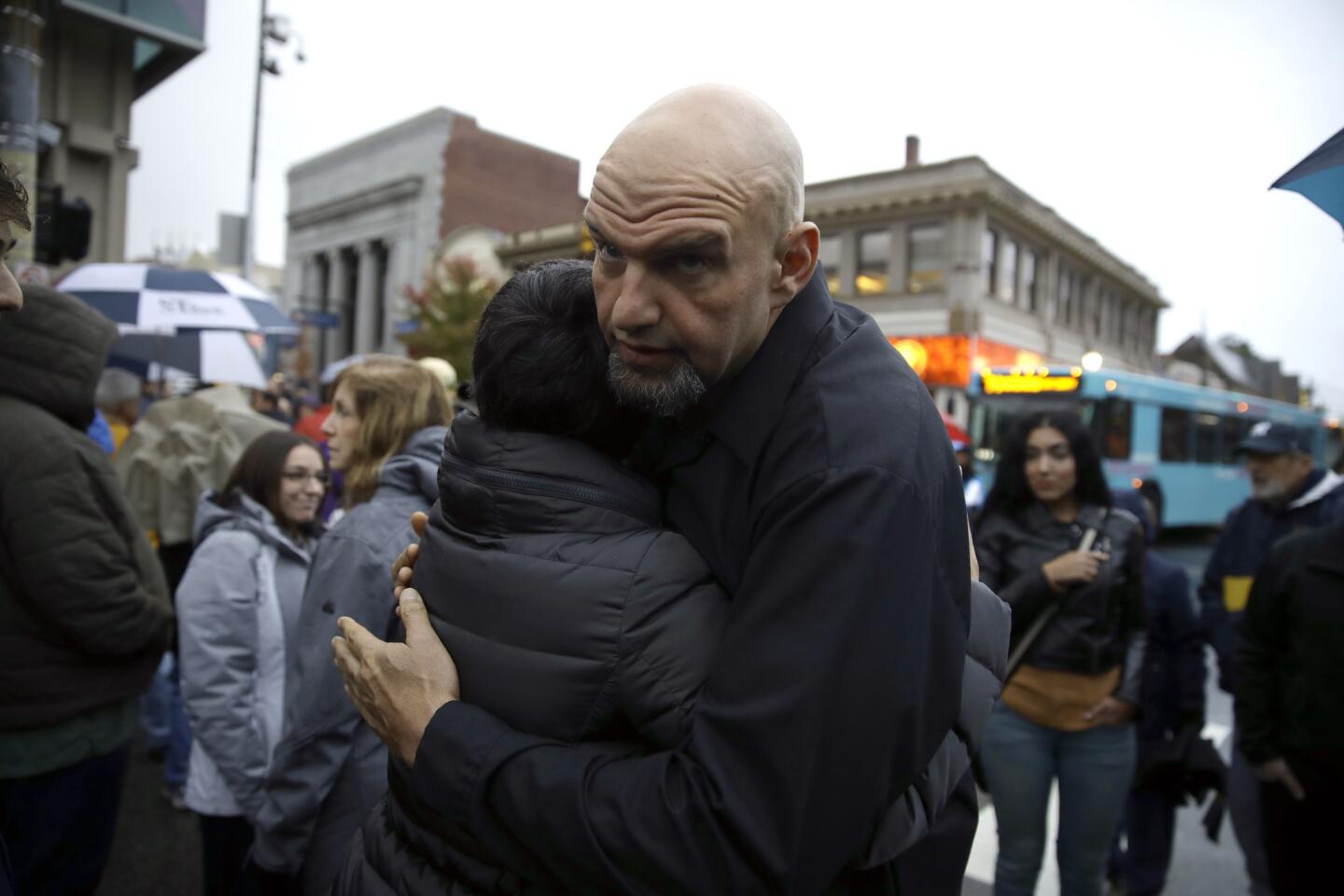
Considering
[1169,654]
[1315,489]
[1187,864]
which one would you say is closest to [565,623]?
[1169,654]

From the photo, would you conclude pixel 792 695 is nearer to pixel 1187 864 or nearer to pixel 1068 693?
pixel 1068 693

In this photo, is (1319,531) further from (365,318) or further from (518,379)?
(365,318)

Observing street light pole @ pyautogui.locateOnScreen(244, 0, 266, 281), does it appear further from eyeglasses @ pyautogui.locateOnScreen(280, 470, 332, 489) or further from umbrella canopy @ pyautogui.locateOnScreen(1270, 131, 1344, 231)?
umbrella canopy @ pyautogui.locateOnScreen(1270, 131, 1344, 231)

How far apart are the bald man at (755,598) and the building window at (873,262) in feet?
87.5

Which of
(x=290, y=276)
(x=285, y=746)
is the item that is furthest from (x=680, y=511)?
(x=290, y=276)

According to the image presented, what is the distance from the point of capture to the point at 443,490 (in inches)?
57.4

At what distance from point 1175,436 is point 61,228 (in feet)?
62.3

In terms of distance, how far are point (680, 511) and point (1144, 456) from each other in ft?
58.9

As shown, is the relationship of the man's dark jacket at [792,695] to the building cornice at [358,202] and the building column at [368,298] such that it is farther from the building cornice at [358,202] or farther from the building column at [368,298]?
the building column at [368,298]

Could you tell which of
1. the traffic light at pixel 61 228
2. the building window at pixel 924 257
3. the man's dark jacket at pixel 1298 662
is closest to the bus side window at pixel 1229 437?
the building window at pixel 924 257

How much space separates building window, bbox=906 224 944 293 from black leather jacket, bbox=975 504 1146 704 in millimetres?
23698

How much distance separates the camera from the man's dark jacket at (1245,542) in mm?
4859

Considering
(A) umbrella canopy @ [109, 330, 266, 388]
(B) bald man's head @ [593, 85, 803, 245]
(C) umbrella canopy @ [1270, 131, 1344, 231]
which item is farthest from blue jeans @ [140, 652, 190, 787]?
(C) umbrella canopy @ [1270, 131, 1344, 231]

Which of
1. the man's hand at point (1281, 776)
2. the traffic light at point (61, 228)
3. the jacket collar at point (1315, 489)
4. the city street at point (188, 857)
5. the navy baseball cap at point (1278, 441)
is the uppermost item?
the traffic light at point (61, 228)
